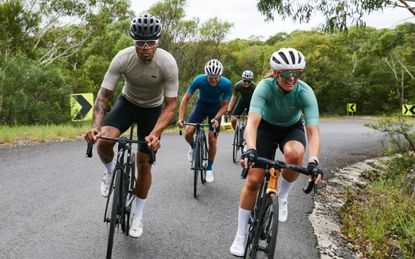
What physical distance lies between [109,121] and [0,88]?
38.3 ft

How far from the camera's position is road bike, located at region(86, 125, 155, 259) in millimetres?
4410

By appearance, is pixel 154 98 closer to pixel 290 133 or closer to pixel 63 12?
pixel 290 133

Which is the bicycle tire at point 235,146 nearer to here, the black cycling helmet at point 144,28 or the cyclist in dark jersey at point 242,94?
→ the cyclist in dark jersey at point 242,94

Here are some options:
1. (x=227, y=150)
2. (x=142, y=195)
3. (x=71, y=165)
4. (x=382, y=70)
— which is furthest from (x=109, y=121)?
(x=382, y=70)

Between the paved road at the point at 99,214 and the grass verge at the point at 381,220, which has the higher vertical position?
the paved road at the point at 99,214

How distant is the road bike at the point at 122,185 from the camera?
174 inches

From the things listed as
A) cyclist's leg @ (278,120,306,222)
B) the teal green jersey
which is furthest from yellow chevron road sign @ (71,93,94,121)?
the teal green jersey

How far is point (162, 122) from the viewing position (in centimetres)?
481

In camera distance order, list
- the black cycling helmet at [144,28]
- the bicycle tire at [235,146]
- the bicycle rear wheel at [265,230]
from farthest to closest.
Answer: the bicycle tire at [235,146] < the black cycling helmet at [144,28] < the bicycle rear wheel at [265,230]

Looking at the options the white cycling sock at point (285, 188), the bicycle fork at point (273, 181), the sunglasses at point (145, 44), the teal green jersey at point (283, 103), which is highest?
the sunglasses at point (145, 44)

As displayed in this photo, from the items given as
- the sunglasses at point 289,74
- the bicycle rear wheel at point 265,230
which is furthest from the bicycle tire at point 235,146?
the sunglasses at point 289,74

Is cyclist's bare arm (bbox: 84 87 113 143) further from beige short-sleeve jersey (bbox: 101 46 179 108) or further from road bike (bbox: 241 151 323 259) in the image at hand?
road bike (bbox: 241 151 323 259)

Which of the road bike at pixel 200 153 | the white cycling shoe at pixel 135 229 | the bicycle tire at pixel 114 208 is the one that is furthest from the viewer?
the road bike at pixel 200 153

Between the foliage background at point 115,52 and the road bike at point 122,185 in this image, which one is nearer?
the road bike at point 122,185
